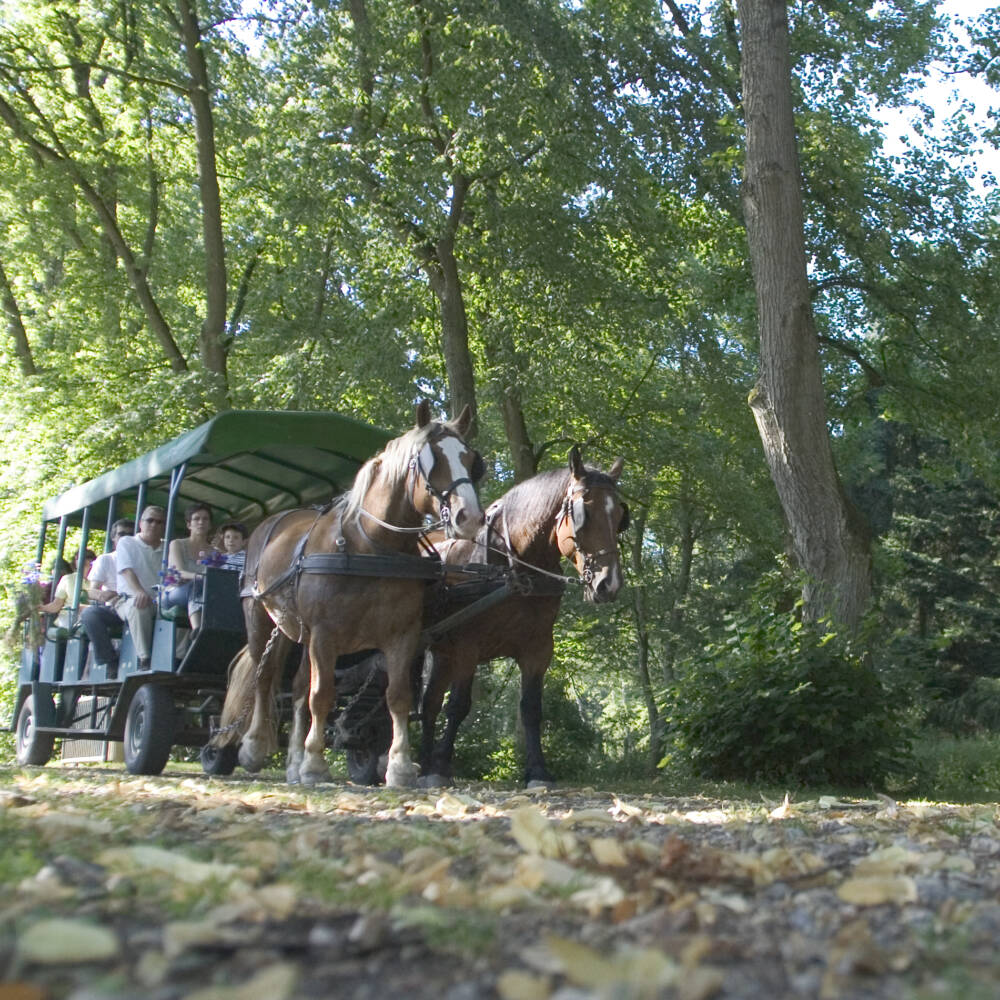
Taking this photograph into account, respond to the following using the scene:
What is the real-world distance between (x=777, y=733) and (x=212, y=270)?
490 inches

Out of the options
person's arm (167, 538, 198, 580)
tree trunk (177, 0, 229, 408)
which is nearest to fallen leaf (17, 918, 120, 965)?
person's arm (167, 538, 198, 580)

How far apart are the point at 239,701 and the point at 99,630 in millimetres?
1959

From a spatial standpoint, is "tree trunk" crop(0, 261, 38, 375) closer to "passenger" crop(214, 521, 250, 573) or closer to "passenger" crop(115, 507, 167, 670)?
"passenger" crop(115, 507, 167, 670)

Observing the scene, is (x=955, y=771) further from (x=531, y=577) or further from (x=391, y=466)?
(x=391, y=466)

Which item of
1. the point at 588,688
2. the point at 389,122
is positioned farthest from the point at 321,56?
the point at 588,688

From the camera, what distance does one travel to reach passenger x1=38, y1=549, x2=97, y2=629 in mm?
12164

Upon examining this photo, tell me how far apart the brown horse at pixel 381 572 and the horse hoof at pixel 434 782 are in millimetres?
653

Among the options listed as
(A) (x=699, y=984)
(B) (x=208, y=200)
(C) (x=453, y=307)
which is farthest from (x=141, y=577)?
(B) (x=208, y=200)

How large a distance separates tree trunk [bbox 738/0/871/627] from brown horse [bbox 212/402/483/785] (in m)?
4.58

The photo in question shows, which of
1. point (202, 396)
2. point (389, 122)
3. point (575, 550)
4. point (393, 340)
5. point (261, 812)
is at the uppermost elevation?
point (389, 122)

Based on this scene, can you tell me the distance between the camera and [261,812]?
5777 mm

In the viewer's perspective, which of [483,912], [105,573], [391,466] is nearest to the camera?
[483,912]

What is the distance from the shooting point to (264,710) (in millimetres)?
9781

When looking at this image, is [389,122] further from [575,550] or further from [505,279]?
[575,550]
